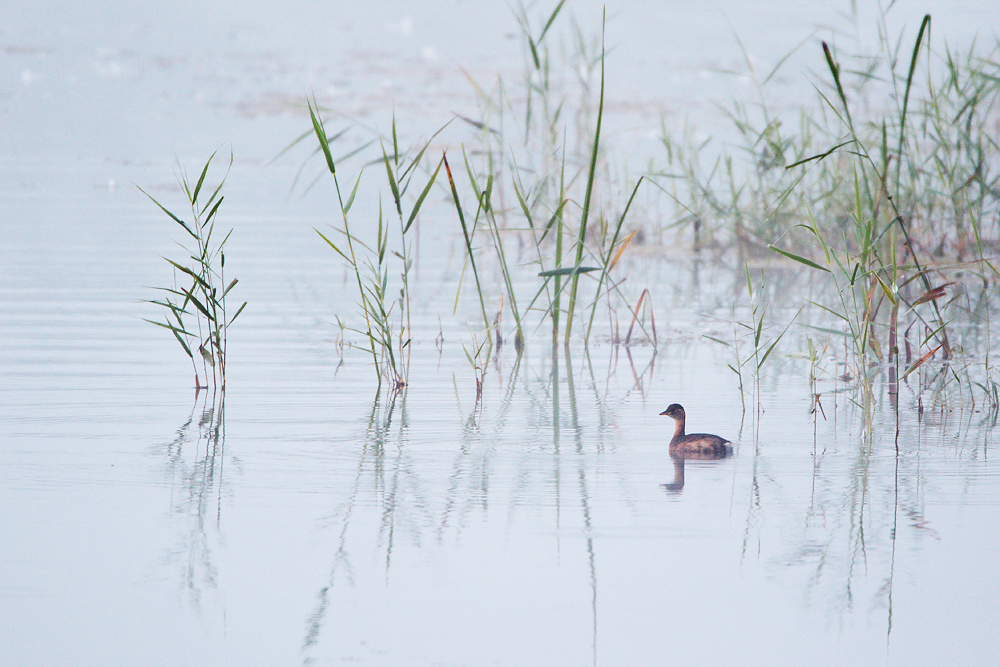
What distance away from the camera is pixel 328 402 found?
444 cm

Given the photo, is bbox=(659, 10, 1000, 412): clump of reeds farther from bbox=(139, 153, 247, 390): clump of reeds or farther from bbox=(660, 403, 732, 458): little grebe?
bbox=(139, 153, 247, 390): clump of reeds

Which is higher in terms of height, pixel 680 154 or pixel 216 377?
pixel 680 154

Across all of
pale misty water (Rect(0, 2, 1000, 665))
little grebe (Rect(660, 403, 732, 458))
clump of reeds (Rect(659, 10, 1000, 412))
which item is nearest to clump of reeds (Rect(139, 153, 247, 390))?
pale misty water (Rect(0, 2, 1000, 665))

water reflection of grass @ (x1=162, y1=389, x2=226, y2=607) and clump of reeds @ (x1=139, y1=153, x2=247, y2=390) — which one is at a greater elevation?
clump of reeds @ (x1=139, y1=153, x2=247, y2=390)

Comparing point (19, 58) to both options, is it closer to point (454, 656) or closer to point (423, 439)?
point (423, 439)

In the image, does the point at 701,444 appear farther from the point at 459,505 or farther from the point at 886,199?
the point at 886,199

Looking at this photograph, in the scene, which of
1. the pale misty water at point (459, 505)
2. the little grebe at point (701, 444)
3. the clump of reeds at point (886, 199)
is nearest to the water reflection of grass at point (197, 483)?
the pale misty water at point (459, 505)

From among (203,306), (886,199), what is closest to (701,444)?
(203,306)

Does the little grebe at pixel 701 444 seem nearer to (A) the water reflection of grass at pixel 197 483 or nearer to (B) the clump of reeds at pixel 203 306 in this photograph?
(A) the water reflection of grass at pixel 197 483

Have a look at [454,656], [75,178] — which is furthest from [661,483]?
[75,178]

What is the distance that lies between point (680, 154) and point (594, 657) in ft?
18.1

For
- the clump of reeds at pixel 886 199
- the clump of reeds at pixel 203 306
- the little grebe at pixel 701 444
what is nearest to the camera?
the little grebe at pixel 701 444

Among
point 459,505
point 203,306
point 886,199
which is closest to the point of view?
point 459,505

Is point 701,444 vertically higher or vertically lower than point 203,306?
lower
